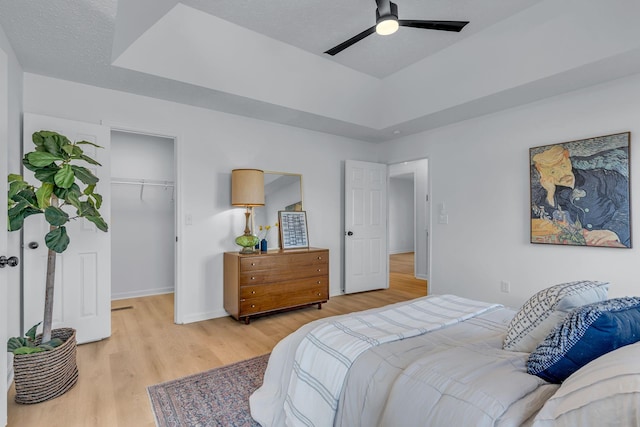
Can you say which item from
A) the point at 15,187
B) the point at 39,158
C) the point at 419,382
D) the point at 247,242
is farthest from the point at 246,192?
the point at 419,382

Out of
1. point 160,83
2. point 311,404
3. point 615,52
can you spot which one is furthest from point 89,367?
point 615,52

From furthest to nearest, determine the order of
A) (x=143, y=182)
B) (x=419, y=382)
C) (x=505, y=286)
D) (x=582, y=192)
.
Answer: (x=143, y=182)
(x=505, y=286)
(x=582, y=192)
(x=419, y=382)

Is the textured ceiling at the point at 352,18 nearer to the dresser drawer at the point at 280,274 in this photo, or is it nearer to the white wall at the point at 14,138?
the white wall at the point at 14,138

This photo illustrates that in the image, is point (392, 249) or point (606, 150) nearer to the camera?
point (606, 150)

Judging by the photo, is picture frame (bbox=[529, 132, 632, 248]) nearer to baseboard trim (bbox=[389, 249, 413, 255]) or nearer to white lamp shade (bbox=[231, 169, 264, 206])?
white lamp shade (bbox=[231, 169, 264, 206])

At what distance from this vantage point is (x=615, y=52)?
242 centimetres

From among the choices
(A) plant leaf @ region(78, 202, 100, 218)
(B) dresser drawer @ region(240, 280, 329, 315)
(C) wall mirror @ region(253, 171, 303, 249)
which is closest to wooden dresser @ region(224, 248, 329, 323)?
(B) dresser drawer @ region(240, 280, 329, 315)

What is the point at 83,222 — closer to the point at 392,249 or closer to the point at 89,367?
the point at 89,367

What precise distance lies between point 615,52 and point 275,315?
389cm

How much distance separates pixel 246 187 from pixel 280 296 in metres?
A: 1.30

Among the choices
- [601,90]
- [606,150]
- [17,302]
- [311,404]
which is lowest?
[311,404]

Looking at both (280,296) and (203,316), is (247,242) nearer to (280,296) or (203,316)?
(280,296)

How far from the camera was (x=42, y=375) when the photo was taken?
6.64 feet

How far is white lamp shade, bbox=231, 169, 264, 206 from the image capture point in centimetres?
358
